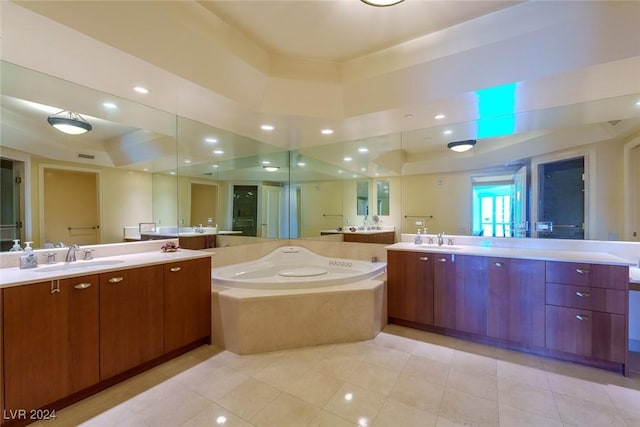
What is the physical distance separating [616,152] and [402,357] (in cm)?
285

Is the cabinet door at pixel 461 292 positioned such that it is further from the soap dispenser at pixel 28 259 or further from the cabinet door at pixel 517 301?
the soap dispenser at pixel 28 259

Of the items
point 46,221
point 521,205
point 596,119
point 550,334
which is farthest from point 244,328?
point 596,119

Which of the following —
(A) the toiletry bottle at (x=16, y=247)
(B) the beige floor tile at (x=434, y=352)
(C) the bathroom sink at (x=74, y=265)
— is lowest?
(B) the beige floor tile at (x=434, y=352)

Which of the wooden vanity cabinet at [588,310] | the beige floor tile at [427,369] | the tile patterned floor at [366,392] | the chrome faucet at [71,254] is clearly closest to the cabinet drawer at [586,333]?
the wooden vanity cabinet at [588,310]

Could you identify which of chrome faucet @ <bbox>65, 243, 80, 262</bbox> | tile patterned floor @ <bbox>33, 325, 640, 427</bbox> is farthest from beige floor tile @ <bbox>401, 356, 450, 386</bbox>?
chrome faucet @ <bbox>65, 243, 80, 262</bbox>

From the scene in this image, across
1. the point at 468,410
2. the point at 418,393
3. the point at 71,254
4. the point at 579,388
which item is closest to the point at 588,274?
the point at 579,388

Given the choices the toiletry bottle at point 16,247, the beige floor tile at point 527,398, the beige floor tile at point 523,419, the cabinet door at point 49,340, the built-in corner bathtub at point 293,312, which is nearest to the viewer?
the cabinet door at point 49,340

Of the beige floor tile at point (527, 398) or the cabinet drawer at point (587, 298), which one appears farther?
the cabinet drawer at point (587, 298)

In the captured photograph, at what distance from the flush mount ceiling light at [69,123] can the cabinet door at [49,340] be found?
1.39 meters

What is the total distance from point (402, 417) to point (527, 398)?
0.93 m

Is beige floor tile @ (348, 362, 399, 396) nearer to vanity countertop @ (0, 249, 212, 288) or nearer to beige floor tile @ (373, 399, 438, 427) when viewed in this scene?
beige floor tile @ (373, 399, 438, 427)

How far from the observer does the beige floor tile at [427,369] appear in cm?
206

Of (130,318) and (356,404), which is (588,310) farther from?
(130,318)

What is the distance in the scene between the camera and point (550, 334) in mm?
2279
